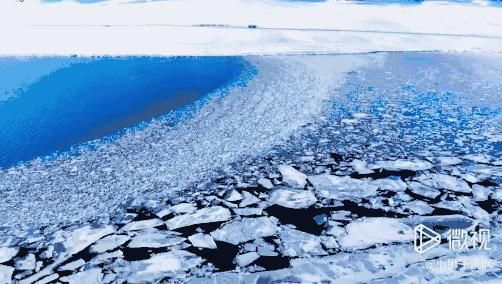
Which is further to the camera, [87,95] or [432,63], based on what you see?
[432,63]

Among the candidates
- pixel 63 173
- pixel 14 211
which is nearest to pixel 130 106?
pixel 63 173

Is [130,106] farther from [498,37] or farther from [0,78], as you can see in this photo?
[498,37]

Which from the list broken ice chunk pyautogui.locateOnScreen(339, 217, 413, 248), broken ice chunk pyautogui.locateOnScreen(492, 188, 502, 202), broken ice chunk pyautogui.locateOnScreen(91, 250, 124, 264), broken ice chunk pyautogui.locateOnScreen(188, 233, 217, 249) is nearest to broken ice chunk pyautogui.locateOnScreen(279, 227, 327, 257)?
broken ice chunk pyautogui.locateOnScreen(339, 217, 413, 248)

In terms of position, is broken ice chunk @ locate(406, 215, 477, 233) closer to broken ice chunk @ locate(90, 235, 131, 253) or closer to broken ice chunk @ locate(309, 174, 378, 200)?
broken ice chunk @ locate(309, 174, 378, 200)

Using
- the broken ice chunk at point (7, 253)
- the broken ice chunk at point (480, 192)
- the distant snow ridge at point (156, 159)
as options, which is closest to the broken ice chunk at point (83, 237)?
the distant snow ridge at point (156, 159)

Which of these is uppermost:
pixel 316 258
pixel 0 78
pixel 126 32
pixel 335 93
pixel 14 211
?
pixel 126 32

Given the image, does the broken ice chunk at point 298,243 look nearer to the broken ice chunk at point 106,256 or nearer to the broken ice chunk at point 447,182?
the broken ice chunk at point 106,256

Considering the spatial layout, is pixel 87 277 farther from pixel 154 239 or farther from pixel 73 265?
pixel 154 239
